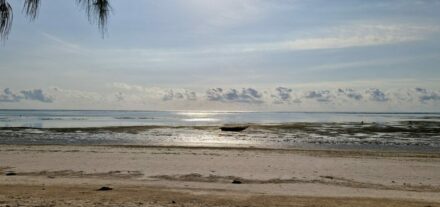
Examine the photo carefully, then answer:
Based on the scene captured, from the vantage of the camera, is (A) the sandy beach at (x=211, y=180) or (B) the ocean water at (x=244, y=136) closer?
(A) the sandy beach at (x=211, y=180)

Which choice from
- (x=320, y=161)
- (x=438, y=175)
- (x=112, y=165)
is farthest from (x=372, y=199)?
(x=112, y=165)

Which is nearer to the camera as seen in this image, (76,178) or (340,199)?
(340,199)

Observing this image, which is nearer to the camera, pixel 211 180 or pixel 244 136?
pixel 211 180

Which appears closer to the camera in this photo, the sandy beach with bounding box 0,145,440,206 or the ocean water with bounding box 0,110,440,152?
the sandy beach with bounding box 0,145,440,206

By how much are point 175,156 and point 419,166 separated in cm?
1127

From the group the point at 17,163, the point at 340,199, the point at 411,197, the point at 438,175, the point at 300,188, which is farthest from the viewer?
the point at 17,163

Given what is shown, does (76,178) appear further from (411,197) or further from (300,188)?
(411,197)

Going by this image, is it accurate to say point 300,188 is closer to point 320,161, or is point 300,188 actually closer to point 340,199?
point 340,199

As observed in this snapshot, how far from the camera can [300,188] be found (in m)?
13.5

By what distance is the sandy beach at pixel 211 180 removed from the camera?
1074 centimetres

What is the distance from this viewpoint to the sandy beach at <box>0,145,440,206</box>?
1074 cm

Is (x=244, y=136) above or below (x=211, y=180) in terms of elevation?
above

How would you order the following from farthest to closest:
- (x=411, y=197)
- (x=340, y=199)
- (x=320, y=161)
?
(x=320, y=161)
(x=411, y=197)
(x=340, y=199)

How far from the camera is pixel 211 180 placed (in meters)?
15.0
